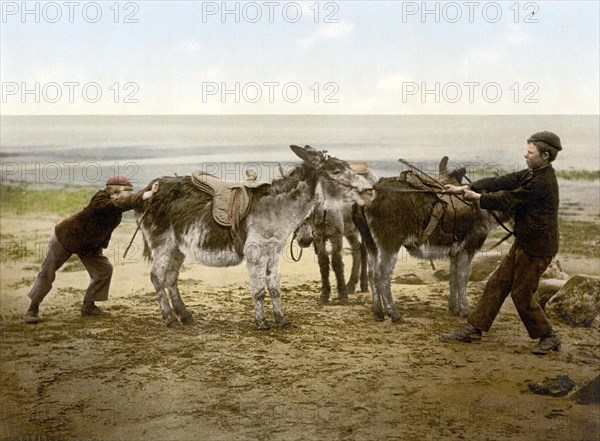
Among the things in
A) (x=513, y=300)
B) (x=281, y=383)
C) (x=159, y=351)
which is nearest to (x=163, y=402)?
(x=159, y=351)

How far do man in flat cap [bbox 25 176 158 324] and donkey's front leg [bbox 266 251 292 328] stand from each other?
1.11 metres

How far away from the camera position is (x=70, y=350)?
20.0 feet

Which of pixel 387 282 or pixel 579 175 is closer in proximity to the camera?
pixel 387 282

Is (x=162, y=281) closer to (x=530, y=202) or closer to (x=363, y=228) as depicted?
(x=363, y=228)

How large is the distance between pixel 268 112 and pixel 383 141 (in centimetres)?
98

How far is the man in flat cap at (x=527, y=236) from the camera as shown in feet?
18.8

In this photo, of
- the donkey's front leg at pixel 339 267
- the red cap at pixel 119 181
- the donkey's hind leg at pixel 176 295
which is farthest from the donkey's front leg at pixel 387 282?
the red cap at pixel 119 181

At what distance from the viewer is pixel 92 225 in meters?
6.13

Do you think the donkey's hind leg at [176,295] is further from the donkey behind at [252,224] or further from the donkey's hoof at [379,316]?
the donkey's hoof at [379,316]

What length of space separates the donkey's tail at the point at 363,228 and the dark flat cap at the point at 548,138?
1.44m

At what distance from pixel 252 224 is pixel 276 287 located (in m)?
0.54

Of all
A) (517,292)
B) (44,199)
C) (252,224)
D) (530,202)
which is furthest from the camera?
(44,199)

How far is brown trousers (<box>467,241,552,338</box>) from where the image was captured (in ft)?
19.1

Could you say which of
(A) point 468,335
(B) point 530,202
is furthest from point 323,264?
(B) point 530,202
